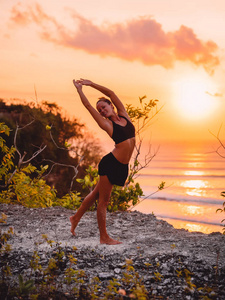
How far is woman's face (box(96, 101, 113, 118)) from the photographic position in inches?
187

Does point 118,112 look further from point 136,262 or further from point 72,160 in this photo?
point 72,160

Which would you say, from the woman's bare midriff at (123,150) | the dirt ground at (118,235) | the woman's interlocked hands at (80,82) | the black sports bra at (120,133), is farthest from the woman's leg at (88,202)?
the woman's interlocked hands at (80,82)

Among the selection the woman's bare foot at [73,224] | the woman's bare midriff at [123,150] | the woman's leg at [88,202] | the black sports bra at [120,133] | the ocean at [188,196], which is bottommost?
the ocean at [188,196]

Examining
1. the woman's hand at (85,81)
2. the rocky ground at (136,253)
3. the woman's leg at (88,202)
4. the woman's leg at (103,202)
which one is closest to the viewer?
the rocky ground at (136,253)

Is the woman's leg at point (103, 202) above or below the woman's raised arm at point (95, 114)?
below

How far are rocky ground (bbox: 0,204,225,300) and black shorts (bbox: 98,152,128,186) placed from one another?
2.84 feet

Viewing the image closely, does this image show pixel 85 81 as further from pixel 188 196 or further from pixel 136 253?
pixel 188 196

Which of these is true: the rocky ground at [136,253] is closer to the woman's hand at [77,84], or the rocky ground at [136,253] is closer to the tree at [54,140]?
the woman's hand at [77,84]

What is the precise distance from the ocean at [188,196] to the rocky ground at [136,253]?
4.04 ft

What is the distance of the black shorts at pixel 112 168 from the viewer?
4793 millimetres

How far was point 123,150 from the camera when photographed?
4.75 meters

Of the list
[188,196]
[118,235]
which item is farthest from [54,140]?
[118,235]

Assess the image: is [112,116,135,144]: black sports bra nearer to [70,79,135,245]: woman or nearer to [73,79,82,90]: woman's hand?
[70,79,135,245]: woman

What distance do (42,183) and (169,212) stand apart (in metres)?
8.22
